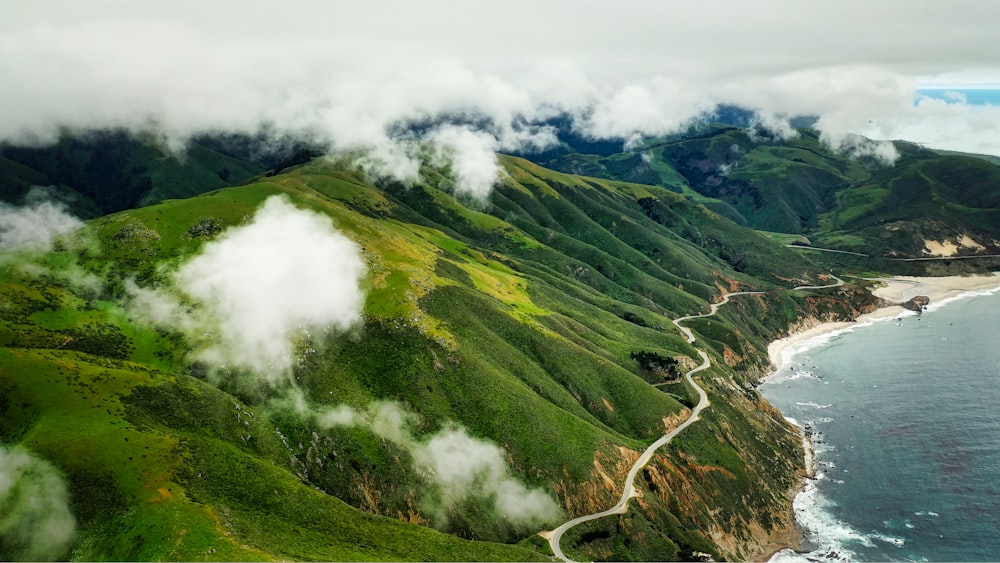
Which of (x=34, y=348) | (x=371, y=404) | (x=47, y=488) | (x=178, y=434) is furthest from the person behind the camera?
(x=371, y=404)

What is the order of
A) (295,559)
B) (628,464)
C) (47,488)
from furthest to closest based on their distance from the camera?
(628,464), (47,488), (295,559)

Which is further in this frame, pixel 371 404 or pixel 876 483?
pixel 876 483

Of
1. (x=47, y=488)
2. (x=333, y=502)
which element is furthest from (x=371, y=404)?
(x=47, y=488)

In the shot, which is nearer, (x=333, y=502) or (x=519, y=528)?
(x=333, y=502)

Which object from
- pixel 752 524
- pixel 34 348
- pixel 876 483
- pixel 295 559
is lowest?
pixel 752 524

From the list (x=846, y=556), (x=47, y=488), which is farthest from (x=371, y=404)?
(x=846, y=556)

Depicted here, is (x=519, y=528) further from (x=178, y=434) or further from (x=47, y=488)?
(x=47, y=488)

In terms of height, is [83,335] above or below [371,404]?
above

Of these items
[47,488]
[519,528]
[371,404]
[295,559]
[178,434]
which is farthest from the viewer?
[371,404]

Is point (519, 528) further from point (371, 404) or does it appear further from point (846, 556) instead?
point (846, 556)
